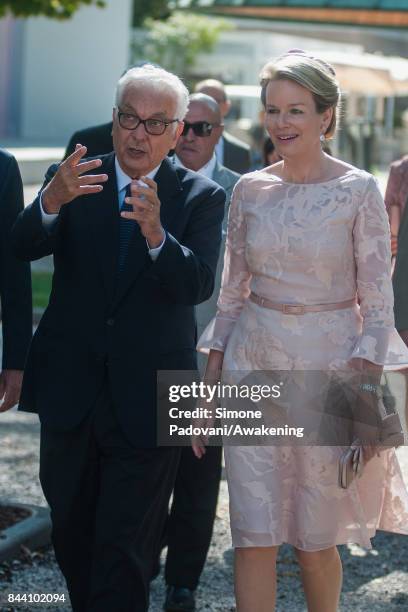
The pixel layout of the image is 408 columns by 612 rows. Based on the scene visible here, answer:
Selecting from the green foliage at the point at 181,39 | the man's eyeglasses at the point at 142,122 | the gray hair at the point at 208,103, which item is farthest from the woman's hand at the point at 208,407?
the green foliage at the point at 181,39

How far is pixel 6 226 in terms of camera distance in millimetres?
4402

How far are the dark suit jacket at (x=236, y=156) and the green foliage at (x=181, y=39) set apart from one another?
1515 inches

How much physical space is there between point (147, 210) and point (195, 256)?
1.13 feet

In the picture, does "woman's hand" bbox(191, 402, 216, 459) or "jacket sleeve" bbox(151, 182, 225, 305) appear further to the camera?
"woman's hand" bbox(191, 402, 216, 459)

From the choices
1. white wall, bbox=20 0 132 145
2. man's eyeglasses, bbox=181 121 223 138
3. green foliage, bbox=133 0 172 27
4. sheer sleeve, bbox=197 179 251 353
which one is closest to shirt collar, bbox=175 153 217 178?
man's eyeglasses, bbox=181 121 223 138

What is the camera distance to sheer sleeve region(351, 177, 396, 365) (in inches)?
157

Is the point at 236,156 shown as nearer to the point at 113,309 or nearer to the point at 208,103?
Result: the point at 208,103

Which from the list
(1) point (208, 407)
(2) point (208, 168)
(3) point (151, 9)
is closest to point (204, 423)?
(1) point (208, 407)

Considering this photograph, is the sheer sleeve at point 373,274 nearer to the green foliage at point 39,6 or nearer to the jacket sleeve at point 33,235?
the jacket sleeve at point 33,235

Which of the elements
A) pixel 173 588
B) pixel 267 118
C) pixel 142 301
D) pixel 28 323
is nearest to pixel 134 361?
pixel 142 301

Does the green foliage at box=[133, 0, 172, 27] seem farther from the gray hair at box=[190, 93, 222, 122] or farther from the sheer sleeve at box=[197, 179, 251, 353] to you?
the sheer sleeve at box=[197, 179, 251, 353]

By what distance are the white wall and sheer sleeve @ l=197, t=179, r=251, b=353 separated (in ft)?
107

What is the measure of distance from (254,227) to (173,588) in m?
1.76

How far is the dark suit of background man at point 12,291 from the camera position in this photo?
4.39 metres
